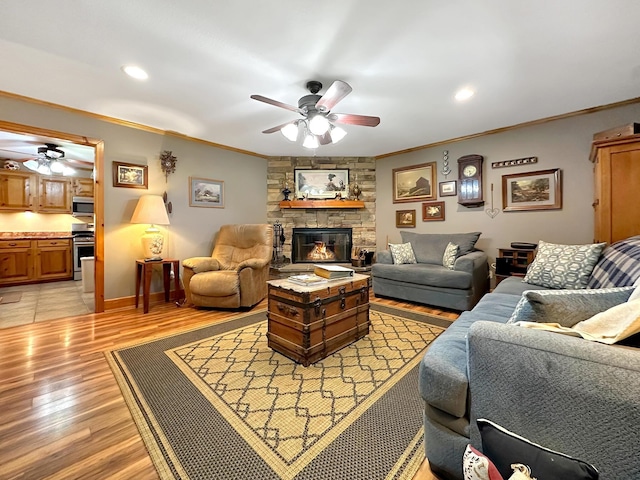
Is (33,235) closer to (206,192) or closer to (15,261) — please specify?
(15,261)

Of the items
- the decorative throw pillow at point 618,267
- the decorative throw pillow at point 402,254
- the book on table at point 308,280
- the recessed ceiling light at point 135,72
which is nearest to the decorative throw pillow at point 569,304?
the decorative throw pillow at point 618,267

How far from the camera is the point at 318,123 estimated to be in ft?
8.11

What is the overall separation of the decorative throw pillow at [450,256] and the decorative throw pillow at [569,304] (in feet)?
8.43

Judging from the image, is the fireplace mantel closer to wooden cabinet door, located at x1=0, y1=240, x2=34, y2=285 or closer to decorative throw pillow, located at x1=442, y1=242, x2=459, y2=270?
decorative throw pillow, located at x1=442, y1=242, x2=459, y2=270

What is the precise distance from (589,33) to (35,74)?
437 centimetres

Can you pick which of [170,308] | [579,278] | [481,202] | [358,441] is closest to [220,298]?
[170,308]

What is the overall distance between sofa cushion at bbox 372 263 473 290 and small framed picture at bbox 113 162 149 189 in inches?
135

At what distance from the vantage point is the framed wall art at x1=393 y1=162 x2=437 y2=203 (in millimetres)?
4465

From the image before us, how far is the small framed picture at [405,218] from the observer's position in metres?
4.71

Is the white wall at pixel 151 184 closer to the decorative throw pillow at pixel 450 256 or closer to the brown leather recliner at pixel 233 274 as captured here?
the brown leather recliner at pixel 233 274

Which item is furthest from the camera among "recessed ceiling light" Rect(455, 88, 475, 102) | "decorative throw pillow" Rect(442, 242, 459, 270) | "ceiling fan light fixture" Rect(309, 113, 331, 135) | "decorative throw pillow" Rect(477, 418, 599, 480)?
"decorative throw pillow" Rect(442, 242, 459, 270)

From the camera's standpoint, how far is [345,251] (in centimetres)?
513

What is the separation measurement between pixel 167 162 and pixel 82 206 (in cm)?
315

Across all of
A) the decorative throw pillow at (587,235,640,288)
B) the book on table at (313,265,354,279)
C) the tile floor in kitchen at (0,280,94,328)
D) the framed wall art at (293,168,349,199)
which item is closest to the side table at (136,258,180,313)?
the tile floor in kitchen at (0,280,94,328)
